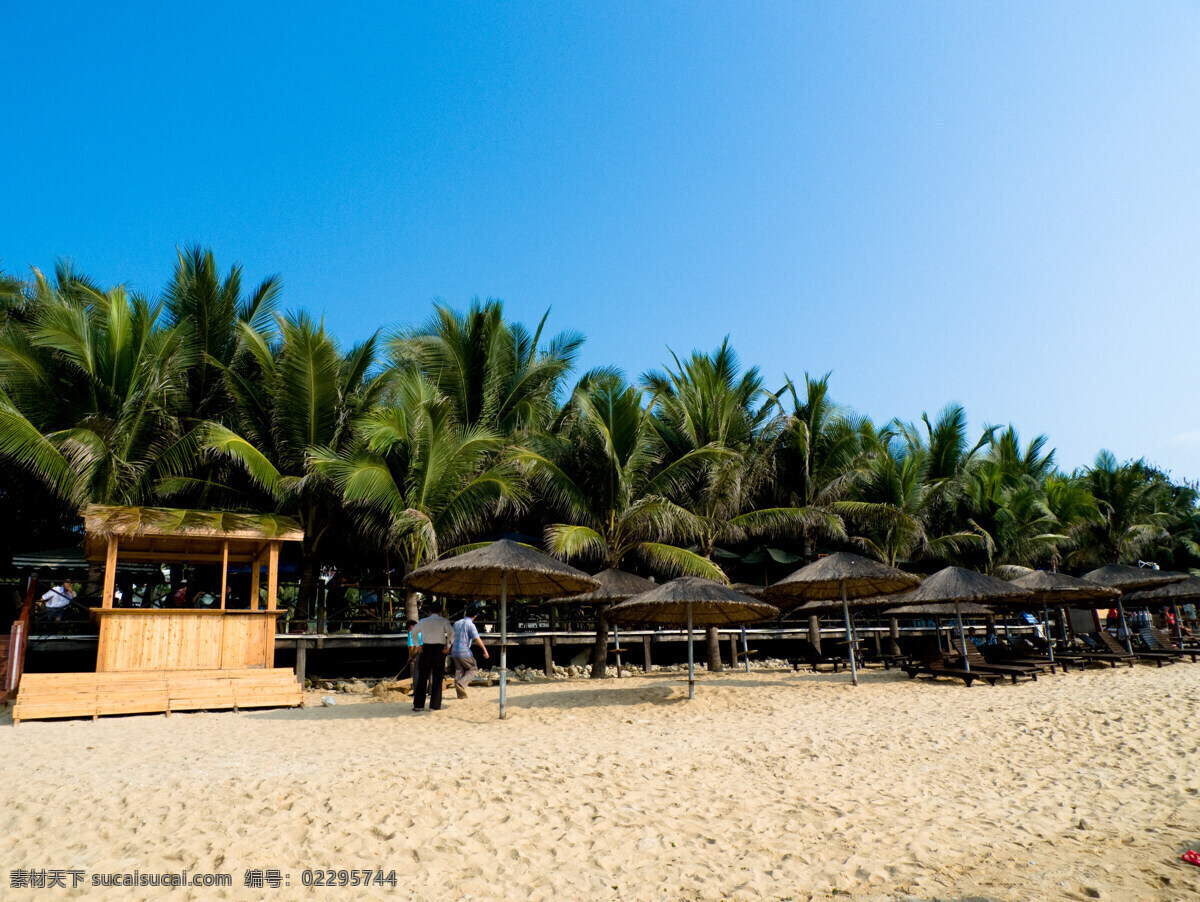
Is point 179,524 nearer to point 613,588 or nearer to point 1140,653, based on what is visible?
point 613,588

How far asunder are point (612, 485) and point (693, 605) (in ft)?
18.0

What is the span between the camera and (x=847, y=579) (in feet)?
42.4

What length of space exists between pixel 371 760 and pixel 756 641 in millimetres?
16181

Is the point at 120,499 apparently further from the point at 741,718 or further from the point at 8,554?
the point at 741,718

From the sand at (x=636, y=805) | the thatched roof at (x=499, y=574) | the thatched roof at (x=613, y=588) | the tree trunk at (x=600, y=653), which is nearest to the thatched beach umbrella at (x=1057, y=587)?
the sand at (x=636, y=805)

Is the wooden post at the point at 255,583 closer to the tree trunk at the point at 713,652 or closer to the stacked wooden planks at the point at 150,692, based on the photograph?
the stacked wooden planks at the point at 150,692

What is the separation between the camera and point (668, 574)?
20.1m

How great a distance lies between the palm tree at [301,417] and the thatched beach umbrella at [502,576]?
456 centimetres

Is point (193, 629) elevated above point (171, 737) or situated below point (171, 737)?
above

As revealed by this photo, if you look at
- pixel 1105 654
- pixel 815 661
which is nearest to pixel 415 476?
pixel 815 661

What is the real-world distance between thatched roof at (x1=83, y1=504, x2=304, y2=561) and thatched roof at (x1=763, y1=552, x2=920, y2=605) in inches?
328

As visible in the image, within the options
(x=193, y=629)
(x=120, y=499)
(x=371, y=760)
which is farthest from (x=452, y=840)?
(x=120, y=499)

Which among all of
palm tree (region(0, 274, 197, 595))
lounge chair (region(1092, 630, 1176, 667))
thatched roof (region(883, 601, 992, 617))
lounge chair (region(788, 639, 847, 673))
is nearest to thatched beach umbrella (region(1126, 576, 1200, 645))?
lounge chair (region(1092, 630, 1176, 667))

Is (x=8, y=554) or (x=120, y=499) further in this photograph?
(x=8, y=554)
